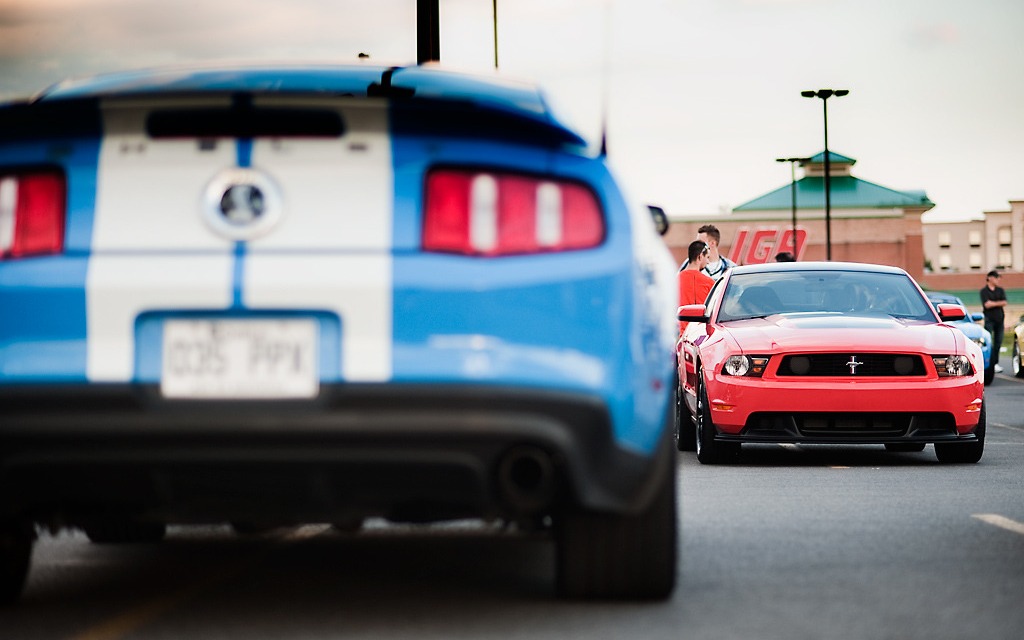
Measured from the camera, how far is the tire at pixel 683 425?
11938 mm

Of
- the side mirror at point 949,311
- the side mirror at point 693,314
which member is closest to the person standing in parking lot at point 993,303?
the side mirror at point 949,311

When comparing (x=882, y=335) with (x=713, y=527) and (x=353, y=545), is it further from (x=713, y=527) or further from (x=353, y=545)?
(x=353, y=545)

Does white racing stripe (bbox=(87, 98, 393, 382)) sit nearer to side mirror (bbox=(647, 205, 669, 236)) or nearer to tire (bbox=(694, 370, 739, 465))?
side mirror (bbox=(647, 205, 669, 236))

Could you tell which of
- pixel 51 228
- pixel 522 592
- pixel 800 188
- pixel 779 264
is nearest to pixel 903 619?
pixel 522 592

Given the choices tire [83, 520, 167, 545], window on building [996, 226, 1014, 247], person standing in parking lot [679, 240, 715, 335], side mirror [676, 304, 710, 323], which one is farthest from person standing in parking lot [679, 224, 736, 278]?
window on building [996, 226, 1014, 247]

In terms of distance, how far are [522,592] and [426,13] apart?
15.3 meters

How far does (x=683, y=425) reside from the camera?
471 inches

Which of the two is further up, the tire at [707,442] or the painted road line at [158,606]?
the tire at [707,442]

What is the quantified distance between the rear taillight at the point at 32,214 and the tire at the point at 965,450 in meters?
7.37

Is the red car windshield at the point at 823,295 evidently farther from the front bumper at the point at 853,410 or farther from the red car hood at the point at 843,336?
the front bumper at the point at 853,410

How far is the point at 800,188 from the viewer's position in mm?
113312

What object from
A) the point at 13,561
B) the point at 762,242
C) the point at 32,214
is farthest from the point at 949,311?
the point at 762,242

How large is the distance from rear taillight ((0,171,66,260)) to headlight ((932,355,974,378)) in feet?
23.5

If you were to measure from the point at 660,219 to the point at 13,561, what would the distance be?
2.48 metres
